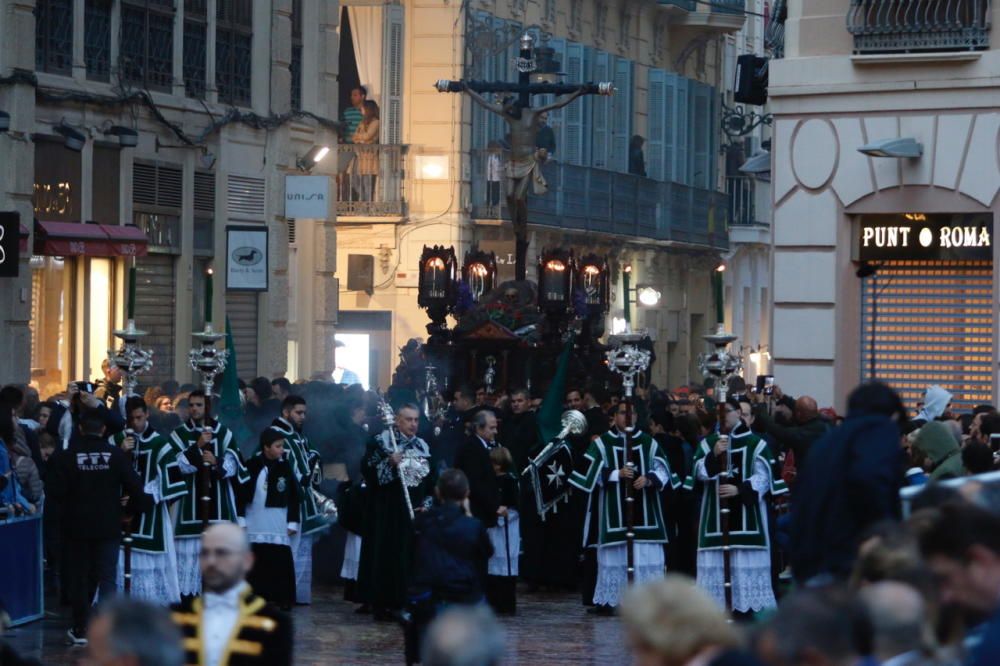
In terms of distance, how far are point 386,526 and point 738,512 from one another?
2546 millimetres

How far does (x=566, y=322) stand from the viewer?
28.6 metres

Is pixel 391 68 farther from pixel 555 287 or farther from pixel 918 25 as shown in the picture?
pixel 918 25

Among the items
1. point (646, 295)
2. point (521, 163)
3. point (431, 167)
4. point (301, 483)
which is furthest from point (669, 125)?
point (301, 483)

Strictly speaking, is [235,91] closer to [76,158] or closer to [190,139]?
[190,139]

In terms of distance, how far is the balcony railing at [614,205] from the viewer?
39719 mm

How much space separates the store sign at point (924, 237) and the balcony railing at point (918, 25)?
1.29m

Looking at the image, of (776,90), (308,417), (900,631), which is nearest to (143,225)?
(308,417)

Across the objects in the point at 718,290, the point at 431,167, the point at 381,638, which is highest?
the point at 431,167

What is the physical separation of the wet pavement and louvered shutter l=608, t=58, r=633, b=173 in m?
26.7

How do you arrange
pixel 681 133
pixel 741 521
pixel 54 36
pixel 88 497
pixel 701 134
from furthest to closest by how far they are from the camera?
1. pixel 701 134
2. pixel 681 133
3. pixel 54 36
4. pixel 741 521
5. pixel 88 497

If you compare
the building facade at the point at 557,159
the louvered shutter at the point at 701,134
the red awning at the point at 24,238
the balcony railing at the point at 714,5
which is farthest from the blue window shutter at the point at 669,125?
the red awning at the point at 24,238

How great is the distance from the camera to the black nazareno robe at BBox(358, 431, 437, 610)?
17391 mm

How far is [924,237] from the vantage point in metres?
18.8

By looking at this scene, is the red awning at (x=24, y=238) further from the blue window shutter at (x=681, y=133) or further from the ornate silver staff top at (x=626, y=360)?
the blue window shutter at (x=681, y=133)
